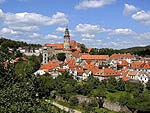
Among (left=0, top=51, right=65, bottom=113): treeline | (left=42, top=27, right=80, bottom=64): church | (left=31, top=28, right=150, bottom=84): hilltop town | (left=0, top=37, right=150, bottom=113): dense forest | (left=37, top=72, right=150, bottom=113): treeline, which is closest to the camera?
(left=0, top=51, right=65, bottom=113): treeline

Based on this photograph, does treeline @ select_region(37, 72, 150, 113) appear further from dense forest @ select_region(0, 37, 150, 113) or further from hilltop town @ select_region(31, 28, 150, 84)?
hilltop town @ select_region(31, 28, 150, 84)

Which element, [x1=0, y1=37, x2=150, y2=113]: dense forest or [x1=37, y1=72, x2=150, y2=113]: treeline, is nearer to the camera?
[x1=0, y1=37, x2=150, y2=113]: dense forest

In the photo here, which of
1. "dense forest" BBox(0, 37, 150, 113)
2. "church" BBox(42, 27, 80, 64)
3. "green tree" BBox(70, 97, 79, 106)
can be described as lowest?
Answer: "green tree" BBox(70, 97, 79, 106)

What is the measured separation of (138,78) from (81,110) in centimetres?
2101

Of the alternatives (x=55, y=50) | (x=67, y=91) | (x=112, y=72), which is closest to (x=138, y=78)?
(x=112, y=72)

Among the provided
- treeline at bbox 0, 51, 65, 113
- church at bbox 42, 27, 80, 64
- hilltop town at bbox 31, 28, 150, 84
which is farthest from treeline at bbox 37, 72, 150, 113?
church at bbox 42, 27, 80, 64

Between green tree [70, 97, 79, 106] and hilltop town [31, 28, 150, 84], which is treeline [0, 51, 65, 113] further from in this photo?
hilltop town [31, 28, 150, 84]

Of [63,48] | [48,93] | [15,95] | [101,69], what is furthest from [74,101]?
[63,48]

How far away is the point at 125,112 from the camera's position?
2922cm

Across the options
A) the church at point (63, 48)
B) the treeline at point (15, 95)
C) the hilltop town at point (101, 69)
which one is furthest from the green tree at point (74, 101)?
the church at point (63, 48)

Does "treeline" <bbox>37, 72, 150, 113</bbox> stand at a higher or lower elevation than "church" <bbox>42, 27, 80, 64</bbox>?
lower

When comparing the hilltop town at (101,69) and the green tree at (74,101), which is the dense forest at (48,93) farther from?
the hilltop town at (101,69)

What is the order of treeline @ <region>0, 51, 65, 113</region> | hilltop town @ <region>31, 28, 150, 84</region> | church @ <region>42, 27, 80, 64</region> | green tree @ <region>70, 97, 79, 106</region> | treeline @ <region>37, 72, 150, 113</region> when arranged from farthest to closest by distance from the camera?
church @ <region>42, 27, 80, 64</region> < hilltop town @ <region>31, 28, 150, 84</region> < green tree @ <region>70, 97, 79, 106</region> < treeline @ <region>37, 72, 150, 113</region> < treeline @ <region>0, 51, 65, 113</region>

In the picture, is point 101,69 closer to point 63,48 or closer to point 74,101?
point 74,101
